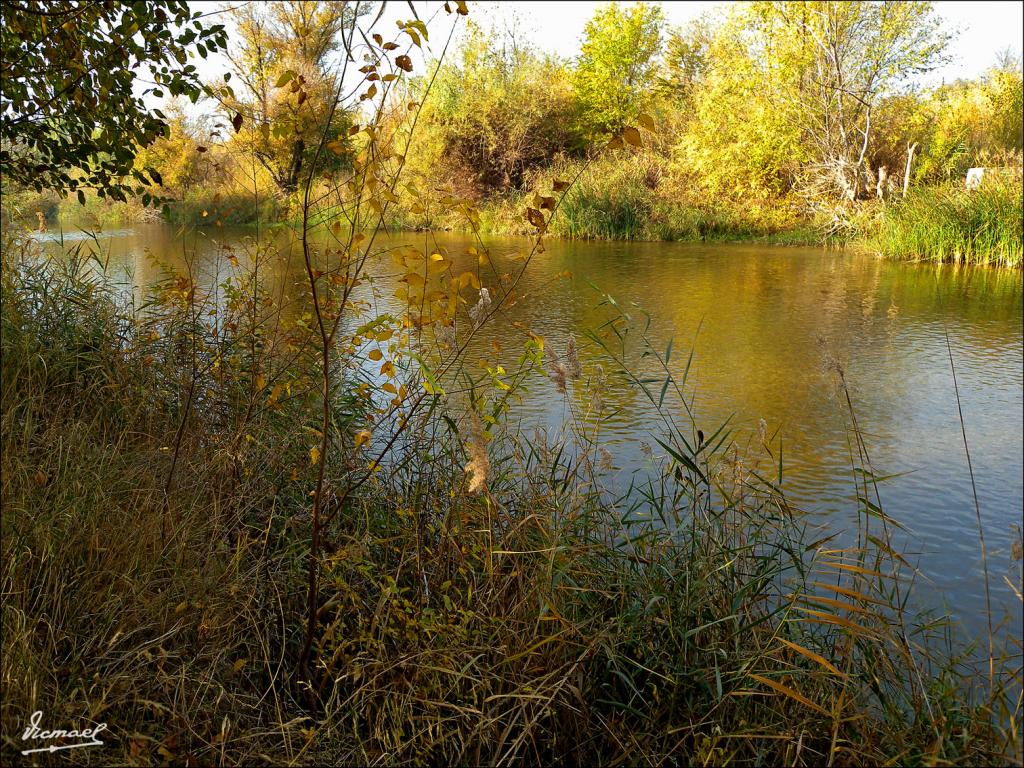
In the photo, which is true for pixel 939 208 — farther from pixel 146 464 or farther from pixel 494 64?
pixel 494 64

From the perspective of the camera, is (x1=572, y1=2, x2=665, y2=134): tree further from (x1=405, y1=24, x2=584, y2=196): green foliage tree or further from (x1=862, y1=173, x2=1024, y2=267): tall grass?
(x1=862, y1=173, x2=1024, y2=267): tall grass

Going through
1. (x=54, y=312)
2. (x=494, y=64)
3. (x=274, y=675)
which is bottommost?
(x=274, y=675)

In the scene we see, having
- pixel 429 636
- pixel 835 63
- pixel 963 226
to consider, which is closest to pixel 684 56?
pixel 835 63

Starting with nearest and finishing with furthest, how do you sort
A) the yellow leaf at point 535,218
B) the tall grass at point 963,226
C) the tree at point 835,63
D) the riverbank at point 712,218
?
the yellow leaf at point 535,218, the tall grass at point 963,226, the riverbank at point 712,218, the tree at point 835,63

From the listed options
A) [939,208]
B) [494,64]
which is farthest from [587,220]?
[494,64]

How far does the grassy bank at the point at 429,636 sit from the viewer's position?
5.84 ft

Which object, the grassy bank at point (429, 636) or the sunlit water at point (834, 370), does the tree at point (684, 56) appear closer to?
the sunlit water at point (834, 370)

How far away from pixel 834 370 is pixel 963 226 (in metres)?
11.3

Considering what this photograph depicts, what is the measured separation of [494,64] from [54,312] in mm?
21841

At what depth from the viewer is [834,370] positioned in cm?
232

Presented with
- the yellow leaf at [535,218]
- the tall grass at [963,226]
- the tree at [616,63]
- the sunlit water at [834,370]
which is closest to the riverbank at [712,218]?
the tall grass at [963,226]

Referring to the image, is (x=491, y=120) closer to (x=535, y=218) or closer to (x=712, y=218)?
(x=712, y=218)

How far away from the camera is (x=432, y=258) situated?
7.66 feet

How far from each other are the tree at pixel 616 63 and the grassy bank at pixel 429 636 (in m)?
23.5
